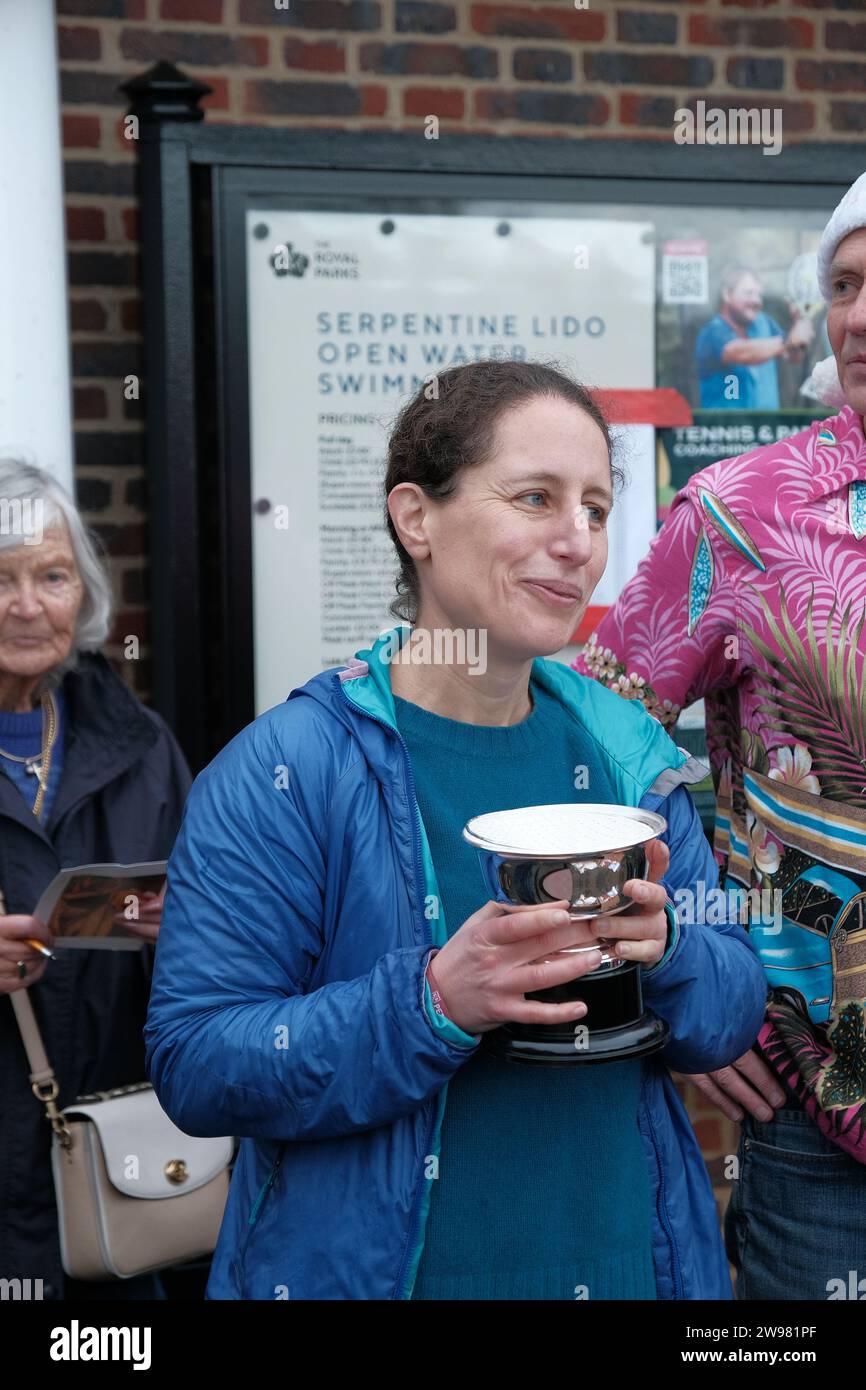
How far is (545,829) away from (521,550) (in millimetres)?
349

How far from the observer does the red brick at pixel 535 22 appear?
3951mm

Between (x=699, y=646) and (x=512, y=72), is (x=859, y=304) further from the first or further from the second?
(x=512, y=72)

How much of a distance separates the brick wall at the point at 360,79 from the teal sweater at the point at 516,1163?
2.24m

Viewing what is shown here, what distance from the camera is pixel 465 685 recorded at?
5.86 feet

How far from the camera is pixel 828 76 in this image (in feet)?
13.9

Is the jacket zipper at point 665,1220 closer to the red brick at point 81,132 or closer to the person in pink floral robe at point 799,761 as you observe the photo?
the person in pink floral robe at point 799,761

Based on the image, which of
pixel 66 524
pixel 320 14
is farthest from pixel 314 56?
pixel 66 524

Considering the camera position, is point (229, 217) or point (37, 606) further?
point (229, 217)

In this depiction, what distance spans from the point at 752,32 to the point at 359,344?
1.68m

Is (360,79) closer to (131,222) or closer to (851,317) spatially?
(131,222)

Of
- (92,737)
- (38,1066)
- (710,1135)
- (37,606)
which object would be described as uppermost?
(37,606)

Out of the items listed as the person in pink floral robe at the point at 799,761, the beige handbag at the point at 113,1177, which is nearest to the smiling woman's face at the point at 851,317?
the person in pink floral robe at the point at 799,761

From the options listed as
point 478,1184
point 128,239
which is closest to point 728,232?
point 128,239

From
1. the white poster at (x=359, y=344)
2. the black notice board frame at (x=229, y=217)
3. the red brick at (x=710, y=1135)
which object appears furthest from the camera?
the red brick at (x=710, y=1135)
